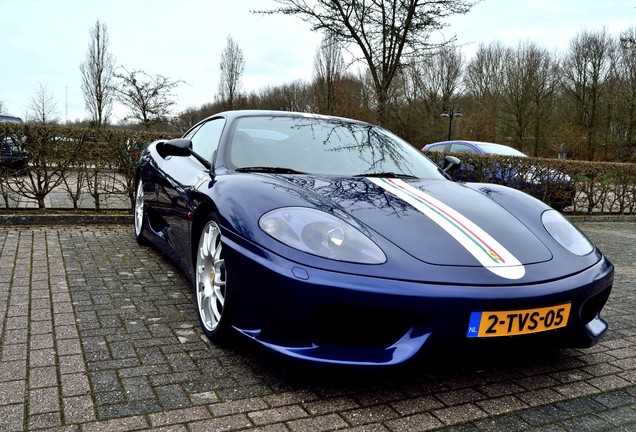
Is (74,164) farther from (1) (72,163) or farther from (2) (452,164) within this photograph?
(2) (452,164)

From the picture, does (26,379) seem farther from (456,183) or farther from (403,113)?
(403,113)

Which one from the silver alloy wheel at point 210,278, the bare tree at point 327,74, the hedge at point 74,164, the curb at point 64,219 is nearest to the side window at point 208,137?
the silver alloy wheel at point 210,278

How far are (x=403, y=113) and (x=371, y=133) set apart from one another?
31.7 meters

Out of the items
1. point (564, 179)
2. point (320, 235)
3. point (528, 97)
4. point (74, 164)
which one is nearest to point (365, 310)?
point (320, 235)

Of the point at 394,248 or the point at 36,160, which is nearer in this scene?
the point at 394,248

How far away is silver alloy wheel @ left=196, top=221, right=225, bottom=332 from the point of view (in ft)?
8.35

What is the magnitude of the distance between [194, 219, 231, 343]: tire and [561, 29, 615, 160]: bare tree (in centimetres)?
2893

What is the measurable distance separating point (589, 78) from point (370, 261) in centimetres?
3182

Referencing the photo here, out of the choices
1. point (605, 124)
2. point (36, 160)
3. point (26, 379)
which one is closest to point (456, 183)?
point (26, 379)

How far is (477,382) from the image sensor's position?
2.33 metres

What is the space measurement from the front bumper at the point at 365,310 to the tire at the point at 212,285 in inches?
14.5

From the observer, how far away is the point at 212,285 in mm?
2643

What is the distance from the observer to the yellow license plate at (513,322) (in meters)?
1.95

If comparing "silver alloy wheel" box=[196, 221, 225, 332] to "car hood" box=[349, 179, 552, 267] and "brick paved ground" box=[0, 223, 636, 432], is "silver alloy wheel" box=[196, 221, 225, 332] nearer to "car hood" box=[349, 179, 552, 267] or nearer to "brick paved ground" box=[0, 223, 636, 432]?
"brick paved ground" box=[0, 223, 636, 432]
